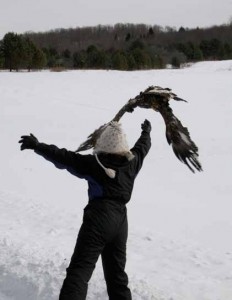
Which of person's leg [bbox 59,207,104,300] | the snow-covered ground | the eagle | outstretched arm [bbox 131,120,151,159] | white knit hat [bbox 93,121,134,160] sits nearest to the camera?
person's leg [bbox 59,207,104,300]

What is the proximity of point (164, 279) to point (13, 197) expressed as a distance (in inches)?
173

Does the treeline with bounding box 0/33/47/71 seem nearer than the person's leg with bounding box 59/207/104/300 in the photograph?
No

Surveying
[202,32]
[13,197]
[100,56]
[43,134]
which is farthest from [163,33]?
[13,197]

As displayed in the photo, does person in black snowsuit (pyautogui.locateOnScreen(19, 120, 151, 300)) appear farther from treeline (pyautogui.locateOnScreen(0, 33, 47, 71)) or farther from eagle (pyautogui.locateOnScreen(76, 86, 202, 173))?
treeline (pyautogui.locateOnScreen(0, 33, 47, 71))

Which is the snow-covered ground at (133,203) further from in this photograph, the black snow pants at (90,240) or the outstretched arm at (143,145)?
the outstretched arm at (143,145)

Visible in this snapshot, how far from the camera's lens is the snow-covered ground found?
4.76 m

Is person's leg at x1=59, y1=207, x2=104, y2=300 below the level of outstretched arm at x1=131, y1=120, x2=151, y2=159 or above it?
below

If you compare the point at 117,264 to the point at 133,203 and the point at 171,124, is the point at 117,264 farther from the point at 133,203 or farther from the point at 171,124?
the point at 133,203

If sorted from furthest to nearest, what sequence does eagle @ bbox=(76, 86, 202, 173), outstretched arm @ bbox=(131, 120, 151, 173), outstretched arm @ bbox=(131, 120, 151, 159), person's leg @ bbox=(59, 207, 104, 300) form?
eagle @ bbox=(76, 86, 202, 173)
outstretched arm @ bbox=(131, 120, 151, 159)
outstretched arm @ bbox=(131, 120, 151, 173)
person's leg @ bbox=(59, 207, 104, 300)

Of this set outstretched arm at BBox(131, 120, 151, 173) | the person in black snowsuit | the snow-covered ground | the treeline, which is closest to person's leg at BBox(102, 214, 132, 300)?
the person in black snowsuit

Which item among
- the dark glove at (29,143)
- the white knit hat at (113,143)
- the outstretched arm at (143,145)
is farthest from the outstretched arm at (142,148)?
the dark glove at (29,143)

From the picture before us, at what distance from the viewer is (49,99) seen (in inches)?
837

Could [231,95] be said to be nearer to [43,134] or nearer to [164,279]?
[43,134]

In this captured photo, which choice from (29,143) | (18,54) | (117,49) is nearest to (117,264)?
(29,143)
